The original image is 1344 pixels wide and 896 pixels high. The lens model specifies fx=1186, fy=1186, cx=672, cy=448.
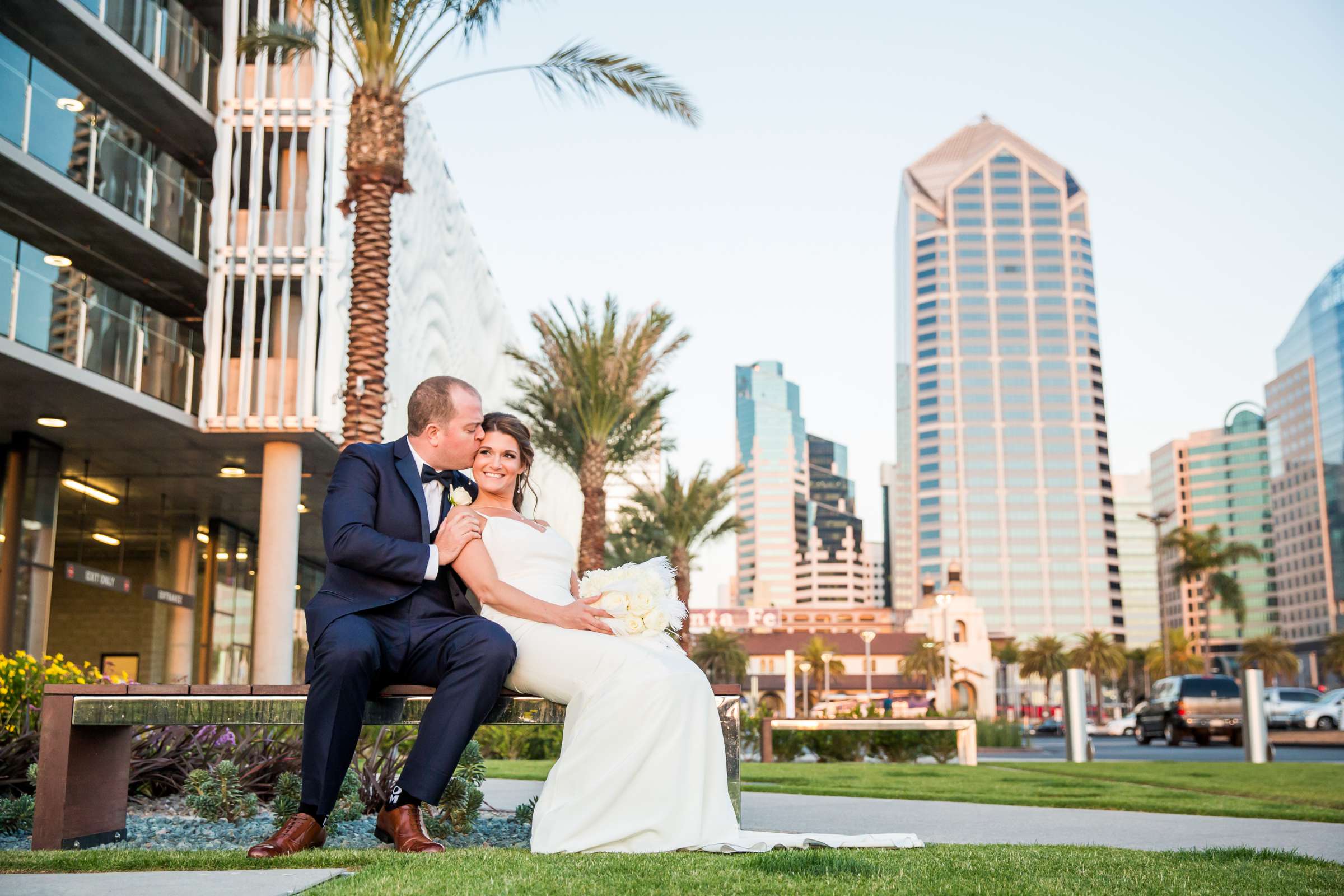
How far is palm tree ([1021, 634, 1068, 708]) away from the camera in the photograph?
114250mm

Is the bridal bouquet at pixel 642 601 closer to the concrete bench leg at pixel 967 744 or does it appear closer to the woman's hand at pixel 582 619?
the woman's hand at pixel 582 619

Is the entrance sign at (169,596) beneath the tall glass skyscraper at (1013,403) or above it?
beneath

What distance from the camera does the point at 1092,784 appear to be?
1161 centimetres

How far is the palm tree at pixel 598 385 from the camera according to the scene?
80.8 feet

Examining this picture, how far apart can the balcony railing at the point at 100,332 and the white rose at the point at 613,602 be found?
15.0 metres

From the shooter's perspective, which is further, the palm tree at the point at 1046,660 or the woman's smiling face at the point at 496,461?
the palm tree at the point at 1046,660

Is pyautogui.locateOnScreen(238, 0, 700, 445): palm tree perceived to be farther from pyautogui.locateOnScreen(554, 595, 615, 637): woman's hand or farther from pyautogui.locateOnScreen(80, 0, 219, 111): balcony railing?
pyautogui.locateOnScreen(554, 595, 615, 637): woman's hand

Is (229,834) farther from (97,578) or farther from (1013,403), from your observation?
(1013,403)

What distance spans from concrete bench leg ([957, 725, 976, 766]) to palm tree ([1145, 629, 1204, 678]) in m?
99.5

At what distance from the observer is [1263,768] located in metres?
15.4

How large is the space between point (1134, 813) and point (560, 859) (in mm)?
5381

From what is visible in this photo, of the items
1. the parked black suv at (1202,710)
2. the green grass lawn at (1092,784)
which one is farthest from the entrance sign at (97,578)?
Result: the parked black suv at (1202,710)

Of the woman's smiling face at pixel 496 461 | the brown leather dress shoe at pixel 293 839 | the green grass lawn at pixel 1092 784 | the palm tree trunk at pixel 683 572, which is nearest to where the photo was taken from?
the brown leather dress shoe at pixel 293 839

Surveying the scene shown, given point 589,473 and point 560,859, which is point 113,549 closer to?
point 589,473
